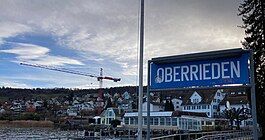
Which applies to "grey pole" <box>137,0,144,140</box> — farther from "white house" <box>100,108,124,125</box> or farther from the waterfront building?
"white house" <box>100,108,124,125</box>

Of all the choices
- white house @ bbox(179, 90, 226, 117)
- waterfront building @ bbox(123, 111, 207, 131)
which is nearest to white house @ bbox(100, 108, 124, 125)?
white house @ bbox(179, 90, 226, 117)

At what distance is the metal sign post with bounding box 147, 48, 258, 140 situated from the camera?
7.84m

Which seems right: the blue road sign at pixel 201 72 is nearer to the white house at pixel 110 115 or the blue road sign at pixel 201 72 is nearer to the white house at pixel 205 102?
the white house at pixel 205 102

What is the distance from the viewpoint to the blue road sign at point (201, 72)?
312 inches

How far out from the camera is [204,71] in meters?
8.44

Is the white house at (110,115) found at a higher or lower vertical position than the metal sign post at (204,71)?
lower

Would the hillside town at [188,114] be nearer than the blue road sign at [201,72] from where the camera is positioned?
No

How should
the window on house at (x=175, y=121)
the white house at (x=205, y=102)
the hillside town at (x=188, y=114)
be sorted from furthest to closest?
the white house at (x=205, y=102) → the hillside town at (x=188, y=114) → the window on house at (x=175, y=121)

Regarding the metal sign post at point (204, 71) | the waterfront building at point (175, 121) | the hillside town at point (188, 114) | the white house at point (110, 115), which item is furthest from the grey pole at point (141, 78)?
the white house at point (110, 115)

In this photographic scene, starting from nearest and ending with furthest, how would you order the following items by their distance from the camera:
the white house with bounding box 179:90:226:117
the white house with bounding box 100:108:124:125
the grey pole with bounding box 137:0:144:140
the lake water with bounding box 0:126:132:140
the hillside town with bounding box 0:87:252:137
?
the grey pole with bounding box 137:0:144:140 → the lake water with bounding box 0:126:132:140 → the hillside town with bounding box 0:87:252:137 → the white house with bounding box 179:90:226:117 → the white house with bounding box 100:108:124:125

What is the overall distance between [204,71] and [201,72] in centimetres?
7

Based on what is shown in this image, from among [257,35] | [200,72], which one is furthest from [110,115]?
[200,72]

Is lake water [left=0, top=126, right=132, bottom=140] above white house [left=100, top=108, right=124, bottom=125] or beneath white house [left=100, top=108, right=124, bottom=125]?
beneath

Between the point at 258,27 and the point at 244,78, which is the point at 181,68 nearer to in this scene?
the point at 244,78
